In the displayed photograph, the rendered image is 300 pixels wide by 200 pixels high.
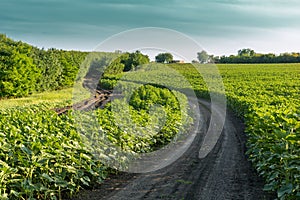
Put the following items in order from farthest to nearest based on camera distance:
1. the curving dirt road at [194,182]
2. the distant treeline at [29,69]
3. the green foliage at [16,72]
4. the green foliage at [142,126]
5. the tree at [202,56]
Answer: the distant treeline at [29,69]
the green foliage at [16,72]
the tree at [202,56]
the green foliage at [142,126]
the curving dirt road at [194,182]

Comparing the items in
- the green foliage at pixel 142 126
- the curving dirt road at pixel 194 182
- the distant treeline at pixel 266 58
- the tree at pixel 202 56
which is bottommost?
the curving dirt road at pixel 194 182

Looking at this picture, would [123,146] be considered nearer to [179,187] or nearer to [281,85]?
[179,187]

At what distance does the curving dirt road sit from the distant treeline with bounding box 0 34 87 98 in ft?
81.5

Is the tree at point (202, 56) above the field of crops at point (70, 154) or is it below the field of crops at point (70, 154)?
above

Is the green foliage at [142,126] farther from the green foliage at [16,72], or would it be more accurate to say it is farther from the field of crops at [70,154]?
the green foliage at [16,72]

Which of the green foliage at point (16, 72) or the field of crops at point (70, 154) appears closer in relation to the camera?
the field of crops at point (70, 154)

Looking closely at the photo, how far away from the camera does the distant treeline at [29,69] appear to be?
3328cm

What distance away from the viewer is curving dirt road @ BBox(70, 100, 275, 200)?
26.5 feet

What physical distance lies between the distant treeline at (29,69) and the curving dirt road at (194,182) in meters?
→ 24.9

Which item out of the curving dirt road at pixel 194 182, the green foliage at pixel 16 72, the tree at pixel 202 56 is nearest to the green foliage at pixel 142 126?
the curving dirt road at pixel 194 182

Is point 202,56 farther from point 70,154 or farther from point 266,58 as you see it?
point 266,58

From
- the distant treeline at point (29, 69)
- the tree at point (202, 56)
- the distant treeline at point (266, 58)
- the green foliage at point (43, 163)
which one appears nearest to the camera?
the green foliage at point (43, 163)

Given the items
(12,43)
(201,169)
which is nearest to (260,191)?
(201,169)

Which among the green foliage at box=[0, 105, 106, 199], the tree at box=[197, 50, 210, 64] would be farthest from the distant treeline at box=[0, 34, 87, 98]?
the green foliage at box=[0, 105, 106, 199]
